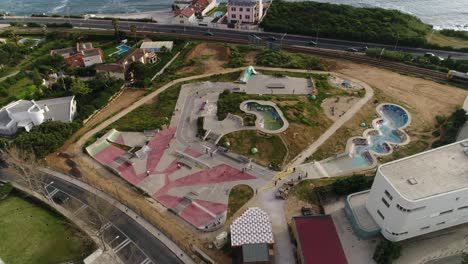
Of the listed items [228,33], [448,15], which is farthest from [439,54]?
[228,33]

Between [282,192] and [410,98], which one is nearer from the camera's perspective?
[282,192]

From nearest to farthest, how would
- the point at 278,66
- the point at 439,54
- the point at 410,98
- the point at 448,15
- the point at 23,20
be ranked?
1. the point at 410,98
2. the point at 278,66
3. the point at 439,54
4. the point at 23,20
5. the point at 448,15

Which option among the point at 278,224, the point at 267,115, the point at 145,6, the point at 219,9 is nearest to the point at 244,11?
the point at 219,9

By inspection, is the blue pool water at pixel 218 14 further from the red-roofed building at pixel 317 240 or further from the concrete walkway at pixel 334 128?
the red-roofed building at pixel 317 240

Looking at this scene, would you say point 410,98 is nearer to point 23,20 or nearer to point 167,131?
point 167,131

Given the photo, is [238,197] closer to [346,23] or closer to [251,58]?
[251,58]

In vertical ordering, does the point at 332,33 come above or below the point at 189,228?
above

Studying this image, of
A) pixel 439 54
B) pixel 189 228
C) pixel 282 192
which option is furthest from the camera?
pixel 439 54
